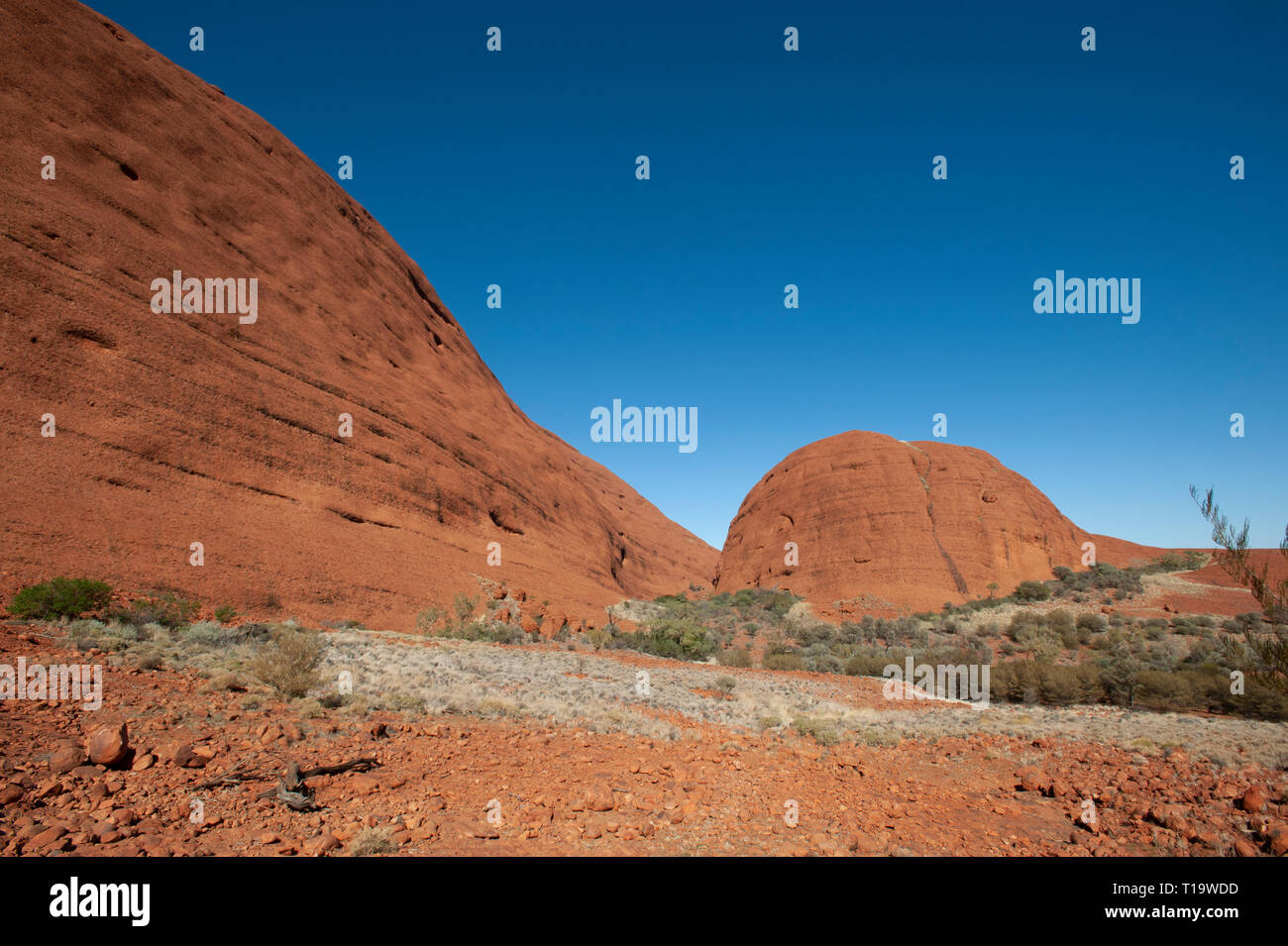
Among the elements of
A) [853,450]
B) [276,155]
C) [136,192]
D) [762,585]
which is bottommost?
[762,585]

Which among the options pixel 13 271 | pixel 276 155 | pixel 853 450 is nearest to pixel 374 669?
pixel 13 271

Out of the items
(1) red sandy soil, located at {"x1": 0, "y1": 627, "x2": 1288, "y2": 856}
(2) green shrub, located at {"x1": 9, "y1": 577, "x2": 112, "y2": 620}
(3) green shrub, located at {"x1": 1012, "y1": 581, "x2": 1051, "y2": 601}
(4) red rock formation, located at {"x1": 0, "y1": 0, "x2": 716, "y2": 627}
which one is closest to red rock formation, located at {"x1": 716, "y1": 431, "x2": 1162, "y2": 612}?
(3) green shrub, located at {"x1": 1012, "y1": 581, "x2": 1051, "y2": 601}

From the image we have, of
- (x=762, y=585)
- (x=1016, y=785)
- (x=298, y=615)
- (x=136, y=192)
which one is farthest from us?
(x=762, y=585)

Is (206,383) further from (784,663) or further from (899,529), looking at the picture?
(899,529)

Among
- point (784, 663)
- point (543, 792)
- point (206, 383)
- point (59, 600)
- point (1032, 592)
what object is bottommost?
point (1032, 592)

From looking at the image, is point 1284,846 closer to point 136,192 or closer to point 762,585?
point 136,192

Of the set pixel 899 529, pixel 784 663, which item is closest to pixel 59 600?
pixel 784 663
